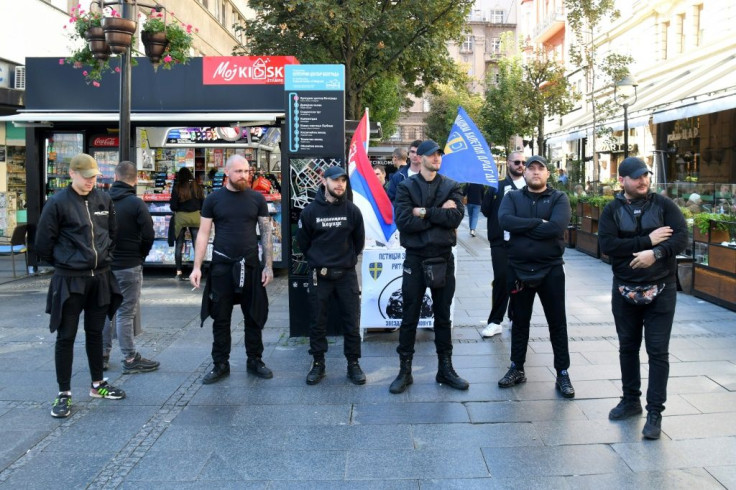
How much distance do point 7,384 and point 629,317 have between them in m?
5.05

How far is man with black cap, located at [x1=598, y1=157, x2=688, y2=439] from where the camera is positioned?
472cm

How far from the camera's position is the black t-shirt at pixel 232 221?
5973 mm

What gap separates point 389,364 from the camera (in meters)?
6.54

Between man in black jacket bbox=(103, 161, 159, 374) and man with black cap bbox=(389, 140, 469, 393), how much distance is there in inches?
92.9

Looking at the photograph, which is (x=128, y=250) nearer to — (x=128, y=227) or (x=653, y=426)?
(x=128, y=227)

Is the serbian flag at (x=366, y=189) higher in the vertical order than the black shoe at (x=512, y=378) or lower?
higher

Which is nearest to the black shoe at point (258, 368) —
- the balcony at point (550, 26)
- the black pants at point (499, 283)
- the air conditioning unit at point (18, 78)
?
the black pants at point (499, 283)

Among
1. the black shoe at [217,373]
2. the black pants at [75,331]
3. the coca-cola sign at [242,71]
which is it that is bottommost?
the black shoe at [217,373]

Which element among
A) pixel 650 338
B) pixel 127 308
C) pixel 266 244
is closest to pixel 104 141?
pixel 127 308

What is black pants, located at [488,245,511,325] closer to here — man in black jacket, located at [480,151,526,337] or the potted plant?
man in black jacket, located at [480,151,526,337]

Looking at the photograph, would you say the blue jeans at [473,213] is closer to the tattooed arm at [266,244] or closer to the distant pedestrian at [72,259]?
the tattooed arm at [266,244]

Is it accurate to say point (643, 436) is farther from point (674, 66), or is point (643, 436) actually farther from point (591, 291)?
point (674, 66)

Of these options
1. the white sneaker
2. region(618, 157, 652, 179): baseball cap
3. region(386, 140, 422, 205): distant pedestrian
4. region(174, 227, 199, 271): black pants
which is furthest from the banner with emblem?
region(174, 227, 199, 271): black pants

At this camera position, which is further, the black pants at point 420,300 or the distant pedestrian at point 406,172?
the distant pedestrian at point 406,172
